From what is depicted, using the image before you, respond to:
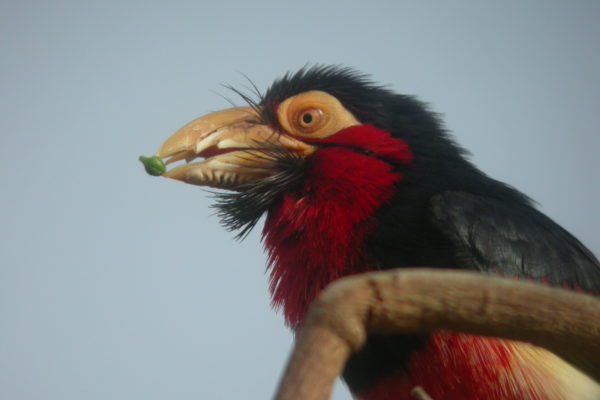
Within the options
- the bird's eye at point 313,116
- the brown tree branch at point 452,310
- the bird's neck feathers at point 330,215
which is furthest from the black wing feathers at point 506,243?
the brown tree branch at point 452,310

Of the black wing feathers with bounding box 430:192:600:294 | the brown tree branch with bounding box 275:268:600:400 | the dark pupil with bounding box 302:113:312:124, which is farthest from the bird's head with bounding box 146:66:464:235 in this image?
the brown tree branch with bounding box 275:268:600:400

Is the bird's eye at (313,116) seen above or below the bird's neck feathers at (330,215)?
above

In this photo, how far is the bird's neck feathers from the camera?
4258mm

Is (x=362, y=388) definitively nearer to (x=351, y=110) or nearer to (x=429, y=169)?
(x=429, y=169)

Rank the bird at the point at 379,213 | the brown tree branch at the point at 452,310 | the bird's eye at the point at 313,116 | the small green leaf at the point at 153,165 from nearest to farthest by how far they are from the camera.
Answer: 1. the brown tree branch at the point at 452,310
2. the bird at the point at 379,213
3. the small green leaf at the point at 153,165
4. the bird's eye at the point at 313,116

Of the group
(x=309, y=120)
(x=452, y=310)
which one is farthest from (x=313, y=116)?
(x=452, y=310)

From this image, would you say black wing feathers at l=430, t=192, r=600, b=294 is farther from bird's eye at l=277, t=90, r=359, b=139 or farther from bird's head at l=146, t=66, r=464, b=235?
bird's eye at l=277, t=90, r=359, b=139

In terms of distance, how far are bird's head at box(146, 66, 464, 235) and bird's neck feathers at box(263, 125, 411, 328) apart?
0.5 inches

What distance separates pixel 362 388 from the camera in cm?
423

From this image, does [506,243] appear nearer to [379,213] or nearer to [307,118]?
[379,213]

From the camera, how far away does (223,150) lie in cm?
489

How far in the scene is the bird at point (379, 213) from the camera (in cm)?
379

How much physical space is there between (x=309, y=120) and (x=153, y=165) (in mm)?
971

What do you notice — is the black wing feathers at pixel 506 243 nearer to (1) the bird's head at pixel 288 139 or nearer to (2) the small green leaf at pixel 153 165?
(1) the bird's head at pixel 288 139
